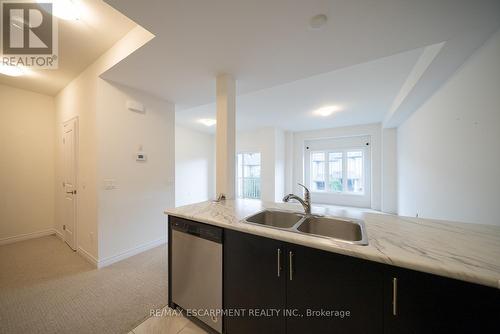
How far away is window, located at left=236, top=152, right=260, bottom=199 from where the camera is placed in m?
6.66

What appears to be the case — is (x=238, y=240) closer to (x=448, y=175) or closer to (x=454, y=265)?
(x=454, y=265)

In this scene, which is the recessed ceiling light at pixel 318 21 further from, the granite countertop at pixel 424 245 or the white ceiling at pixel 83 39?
the white ceiling at pixel 83 39

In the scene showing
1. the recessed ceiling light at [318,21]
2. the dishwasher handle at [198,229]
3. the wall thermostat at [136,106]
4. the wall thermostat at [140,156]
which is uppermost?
the recessed ceiling light at [318,21]

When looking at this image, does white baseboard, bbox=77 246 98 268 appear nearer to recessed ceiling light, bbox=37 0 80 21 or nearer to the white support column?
the white support column

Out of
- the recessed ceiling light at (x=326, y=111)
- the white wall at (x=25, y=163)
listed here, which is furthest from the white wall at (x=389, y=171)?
the white wall at (x=25, y=163)

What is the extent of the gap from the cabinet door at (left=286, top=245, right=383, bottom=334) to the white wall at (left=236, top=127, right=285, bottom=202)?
456 cm

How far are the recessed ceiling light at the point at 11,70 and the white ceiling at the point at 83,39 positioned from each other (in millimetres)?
109

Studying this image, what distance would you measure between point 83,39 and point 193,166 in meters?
4.38

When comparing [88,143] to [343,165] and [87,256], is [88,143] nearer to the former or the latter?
[87,256]

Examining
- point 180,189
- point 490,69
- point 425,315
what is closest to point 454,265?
point 425,315

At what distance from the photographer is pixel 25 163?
10.1 ft

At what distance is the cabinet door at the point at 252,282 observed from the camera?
41.7 inches

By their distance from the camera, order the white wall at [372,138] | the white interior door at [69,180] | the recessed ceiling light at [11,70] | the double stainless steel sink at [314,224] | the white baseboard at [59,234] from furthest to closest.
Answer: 1. the white wall at [372,138]
2. the white baseboard at [59,234]
3. the white interior door at [69,180]
4. the recessed ceiling light at [11,70]
5. the double stainless steel sink at [314,224]

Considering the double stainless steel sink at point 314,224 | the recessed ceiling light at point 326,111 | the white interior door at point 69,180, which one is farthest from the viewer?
the recessed ceiling light at point 326,111
